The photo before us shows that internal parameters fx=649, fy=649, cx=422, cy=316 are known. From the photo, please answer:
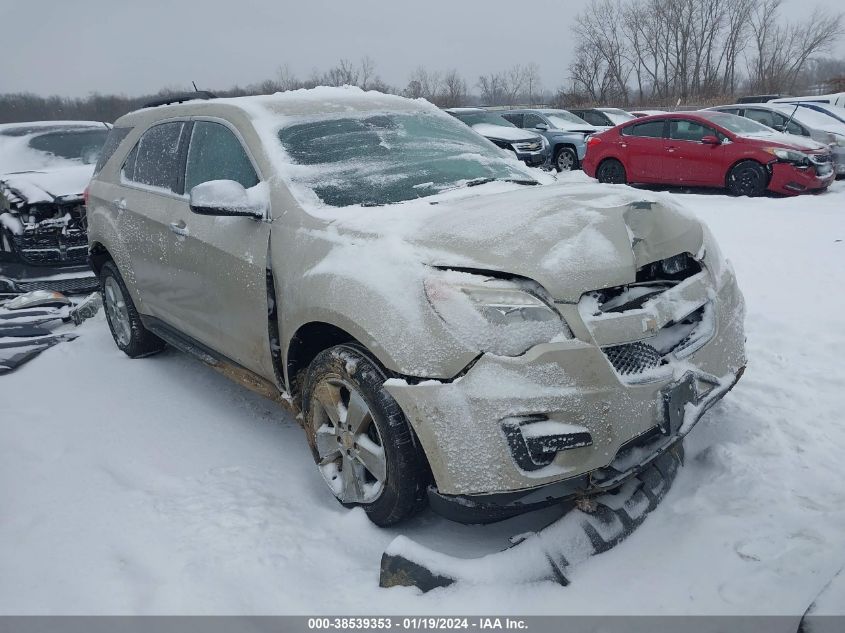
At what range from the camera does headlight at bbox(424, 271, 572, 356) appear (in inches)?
83.1

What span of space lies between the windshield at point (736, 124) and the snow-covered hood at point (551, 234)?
858 cm

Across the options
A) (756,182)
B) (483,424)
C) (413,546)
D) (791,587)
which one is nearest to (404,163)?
(483,424)

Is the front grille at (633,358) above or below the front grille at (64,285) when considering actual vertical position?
above

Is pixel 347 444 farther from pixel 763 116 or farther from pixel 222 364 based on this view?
pixel 763 116

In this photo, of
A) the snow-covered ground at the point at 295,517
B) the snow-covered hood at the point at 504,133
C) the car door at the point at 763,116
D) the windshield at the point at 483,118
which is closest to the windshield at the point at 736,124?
the car door at the point at 763,116

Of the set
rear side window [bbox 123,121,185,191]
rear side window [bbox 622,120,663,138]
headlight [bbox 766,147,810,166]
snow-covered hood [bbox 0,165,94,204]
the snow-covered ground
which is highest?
rear side window [bbox 123,121,185,191]

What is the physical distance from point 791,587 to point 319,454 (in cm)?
181


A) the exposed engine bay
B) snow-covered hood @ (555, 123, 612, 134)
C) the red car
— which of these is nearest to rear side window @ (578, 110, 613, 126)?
snow-covered hood @ (555, 123, 612, 134)

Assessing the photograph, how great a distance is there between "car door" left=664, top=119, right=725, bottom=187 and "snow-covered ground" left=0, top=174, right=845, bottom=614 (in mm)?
6590

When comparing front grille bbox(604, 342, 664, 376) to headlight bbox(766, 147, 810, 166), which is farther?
headlight bbox(766, 147, 810, 166)

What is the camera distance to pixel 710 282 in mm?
2598

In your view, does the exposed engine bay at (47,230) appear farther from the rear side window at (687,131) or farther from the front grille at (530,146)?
the front grille at (530,146)

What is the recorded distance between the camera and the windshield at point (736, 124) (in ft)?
33.0

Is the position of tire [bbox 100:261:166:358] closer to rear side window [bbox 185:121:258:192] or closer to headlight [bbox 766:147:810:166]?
rear side window [bbox 185:121:258:192]
